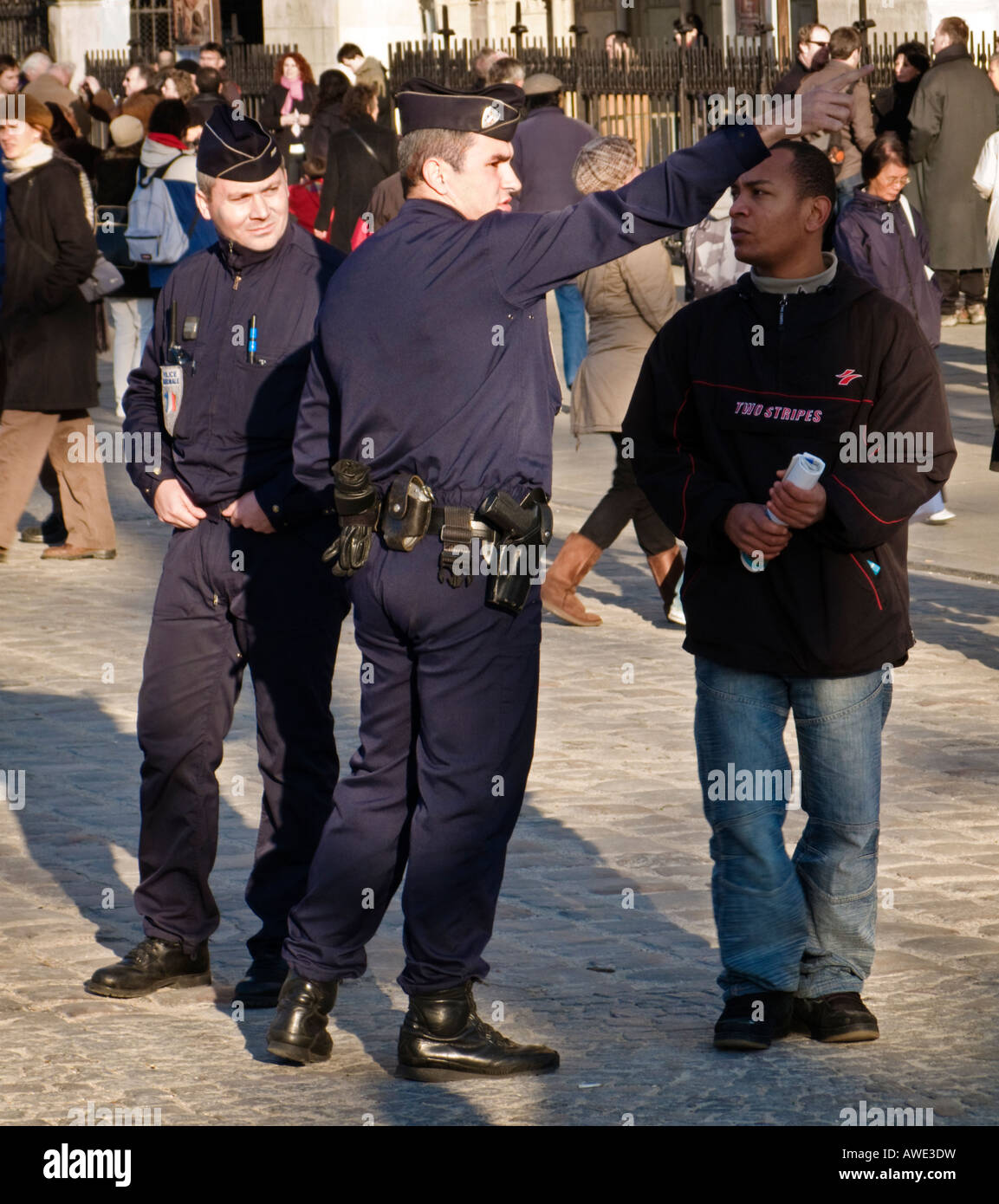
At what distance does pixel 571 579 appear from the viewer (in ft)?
31.8

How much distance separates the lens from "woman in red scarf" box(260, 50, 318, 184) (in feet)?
72.4

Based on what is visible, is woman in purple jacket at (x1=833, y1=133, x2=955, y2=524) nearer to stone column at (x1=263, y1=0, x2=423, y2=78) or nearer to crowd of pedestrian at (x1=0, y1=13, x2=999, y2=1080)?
crowd of pedestrian at (x1=0, y1=13, x2=999, y2=1080)

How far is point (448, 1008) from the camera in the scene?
459 cm

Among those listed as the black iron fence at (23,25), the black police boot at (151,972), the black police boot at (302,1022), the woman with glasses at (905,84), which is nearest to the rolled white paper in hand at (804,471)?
the black police boot at (302,1022)

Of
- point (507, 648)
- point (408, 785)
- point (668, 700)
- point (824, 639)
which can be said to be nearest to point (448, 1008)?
point (408, 785)

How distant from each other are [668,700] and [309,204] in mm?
11235

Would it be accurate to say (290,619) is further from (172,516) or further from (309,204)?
(309,204)

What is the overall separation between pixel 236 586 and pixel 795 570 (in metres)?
1.35

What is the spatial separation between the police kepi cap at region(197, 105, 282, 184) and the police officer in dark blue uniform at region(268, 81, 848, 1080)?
64cm

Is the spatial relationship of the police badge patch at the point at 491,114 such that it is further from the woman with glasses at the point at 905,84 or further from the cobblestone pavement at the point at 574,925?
the woman with glasses at the point at 905,84

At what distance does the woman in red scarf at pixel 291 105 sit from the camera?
22062 millimetres

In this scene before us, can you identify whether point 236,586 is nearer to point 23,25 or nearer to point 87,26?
point 87,26

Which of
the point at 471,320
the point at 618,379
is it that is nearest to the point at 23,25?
the point at 618,379

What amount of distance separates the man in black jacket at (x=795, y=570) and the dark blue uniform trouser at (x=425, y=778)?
47 cm
